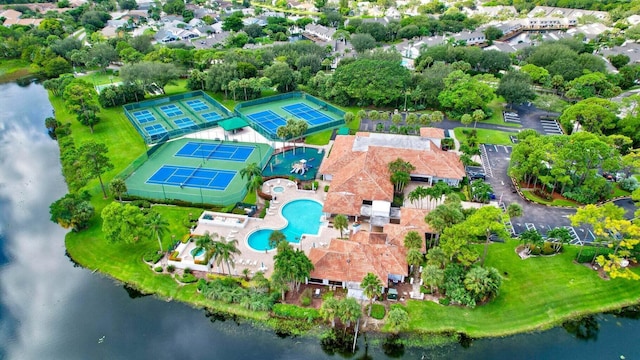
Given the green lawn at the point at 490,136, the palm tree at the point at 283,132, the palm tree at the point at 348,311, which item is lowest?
the green lawn at the point at 490,136

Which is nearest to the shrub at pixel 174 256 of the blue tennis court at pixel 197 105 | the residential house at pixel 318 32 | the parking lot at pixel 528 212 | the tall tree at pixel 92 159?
the tall tree at pixel 92 159

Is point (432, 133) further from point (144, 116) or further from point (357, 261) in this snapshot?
point (144, 116)

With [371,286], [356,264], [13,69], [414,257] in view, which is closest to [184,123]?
[356,264]

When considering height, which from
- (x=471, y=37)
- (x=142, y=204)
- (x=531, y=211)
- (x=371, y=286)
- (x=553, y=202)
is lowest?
(x=471, y=37)

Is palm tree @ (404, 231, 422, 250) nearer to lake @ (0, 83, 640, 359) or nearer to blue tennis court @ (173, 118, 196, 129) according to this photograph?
lake @ (0, 83, 640, 359)

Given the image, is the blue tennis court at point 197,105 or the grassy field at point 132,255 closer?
the grassy field at point 132,255

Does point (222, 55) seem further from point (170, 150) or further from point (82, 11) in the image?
point (82, 11)

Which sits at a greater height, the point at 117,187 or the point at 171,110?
the point at 117,187

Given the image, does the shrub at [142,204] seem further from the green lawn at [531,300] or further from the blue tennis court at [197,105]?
the blue tennis court at [197,105]
